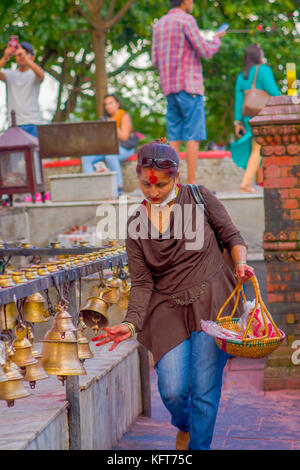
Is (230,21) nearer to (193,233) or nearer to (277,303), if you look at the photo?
(277,303)

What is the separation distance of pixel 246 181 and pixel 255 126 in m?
4.01

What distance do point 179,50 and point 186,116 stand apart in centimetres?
79

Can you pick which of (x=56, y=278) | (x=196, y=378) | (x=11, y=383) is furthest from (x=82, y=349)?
(x=11, y=383)

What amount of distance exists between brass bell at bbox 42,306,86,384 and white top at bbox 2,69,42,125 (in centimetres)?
801

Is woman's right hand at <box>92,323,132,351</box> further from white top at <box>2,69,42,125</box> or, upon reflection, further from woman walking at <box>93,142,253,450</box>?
white top at <box>2,69,42,125</box>

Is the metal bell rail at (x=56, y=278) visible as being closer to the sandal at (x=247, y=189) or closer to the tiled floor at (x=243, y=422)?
the tiled floor at (x=243, y=422)

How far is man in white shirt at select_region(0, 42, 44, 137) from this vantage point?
435 inches

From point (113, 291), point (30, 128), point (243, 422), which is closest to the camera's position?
point (113, 291)

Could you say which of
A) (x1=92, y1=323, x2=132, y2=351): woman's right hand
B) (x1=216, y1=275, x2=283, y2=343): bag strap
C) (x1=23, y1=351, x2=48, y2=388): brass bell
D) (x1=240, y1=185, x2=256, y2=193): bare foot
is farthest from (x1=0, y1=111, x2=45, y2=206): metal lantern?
(x1=23, y1=351, x2=48, y2=388): brass bell

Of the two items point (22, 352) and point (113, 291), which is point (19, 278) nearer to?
point (22, 352)

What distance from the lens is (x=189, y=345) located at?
161 inches

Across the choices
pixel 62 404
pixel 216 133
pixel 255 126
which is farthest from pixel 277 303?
pixel 216 133

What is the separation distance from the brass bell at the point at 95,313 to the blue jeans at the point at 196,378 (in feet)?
1.29

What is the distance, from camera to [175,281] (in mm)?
4059
